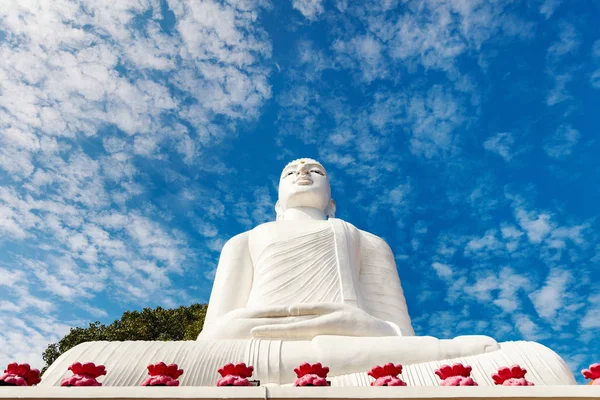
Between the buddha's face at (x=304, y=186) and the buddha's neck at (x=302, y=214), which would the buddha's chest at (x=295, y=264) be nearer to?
the buddha's neck at (x=302, y=214)

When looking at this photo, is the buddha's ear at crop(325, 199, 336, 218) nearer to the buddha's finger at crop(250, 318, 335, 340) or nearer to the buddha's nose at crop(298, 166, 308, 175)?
the buddha's nose at crop(298, 166, 308, 175)

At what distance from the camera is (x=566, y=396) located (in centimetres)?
255

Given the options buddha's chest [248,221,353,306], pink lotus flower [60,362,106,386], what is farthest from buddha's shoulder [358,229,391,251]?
pink lotus flower [60,362,106,386]

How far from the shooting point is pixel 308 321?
5.32 m

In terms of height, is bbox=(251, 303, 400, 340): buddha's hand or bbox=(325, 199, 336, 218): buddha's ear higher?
bbox=(325, 199, 336, 218): buddha's ear

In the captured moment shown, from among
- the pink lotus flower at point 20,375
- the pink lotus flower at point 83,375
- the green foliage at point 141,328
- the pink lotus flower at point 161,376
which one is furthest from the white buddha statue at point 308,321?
the green foliage at point 141,328

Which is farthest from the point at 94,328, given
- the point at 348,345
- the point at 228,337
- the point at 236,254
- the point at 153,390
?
the point at 153,390

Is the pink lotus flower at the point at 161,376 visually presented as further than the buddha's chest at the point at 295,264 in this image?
No

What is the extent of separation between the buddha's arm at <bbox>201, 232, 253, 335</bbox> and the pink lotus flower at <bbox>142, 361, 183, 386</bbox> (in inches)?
122

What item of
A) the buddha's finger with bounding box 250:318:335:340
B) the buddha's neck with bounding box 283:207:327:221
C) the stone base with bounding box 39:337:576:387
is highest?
the buddha's neck with bounding box 283:207:327:221

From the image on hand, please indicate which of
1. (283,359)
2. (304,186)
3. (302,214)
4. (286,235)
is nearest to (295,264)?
(286,235)

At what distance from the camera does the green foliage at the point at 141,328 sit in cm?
1516

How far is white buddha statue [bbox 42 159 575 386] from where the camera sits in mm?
4359

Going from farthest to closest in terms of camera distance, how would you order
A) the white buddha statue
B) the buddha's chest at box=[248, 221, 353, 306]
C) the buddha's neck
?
the buddha's neck, the buddha's chest at box=[248, 221, 353, 306], the white buddha statue
